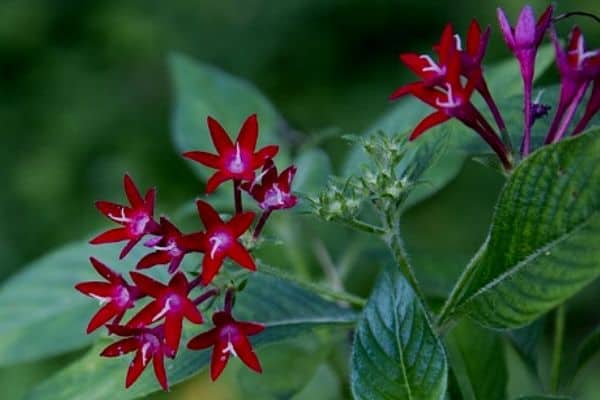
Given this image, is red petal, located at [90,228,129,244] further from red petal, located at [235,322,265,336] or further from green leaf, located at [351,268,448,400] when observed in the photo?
green leaf, located at [351,268,448,400]

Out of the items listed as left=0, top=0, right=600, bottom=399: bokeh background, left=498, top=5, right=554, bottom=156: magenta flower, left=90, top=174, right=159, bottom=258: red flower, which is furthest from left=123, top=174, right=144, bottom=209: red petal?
left=0, top=0, right=600, bottom=399: bokeh background

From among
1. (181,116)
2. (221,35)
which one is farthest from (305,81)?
(181,116)

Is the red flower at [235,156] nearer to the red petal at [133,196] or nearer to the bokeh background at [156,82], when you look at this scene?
the red petal at [133,196]

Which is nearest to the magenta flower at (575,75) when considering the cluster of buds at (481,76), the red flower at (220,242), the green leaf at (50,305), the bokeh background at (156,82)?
the cluster of buds at (481,76)

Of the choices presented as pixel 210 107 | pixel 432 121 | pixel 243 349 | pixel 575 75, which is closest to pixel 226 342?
pixel 243 349

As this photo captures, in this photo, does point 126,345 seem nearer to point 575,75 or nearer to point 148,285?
point 148,285

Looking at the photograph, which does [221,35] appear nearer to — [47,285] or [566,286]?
[47,285]

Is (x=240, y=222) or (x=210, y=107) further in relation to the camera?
(x=210, y=107)

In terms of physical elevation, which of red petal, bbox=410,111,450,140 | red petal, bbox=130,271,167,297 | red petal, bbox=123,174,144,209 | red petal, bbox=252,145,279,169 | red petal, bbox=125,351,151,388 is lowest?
red petal, bbox=125,351,151,388
